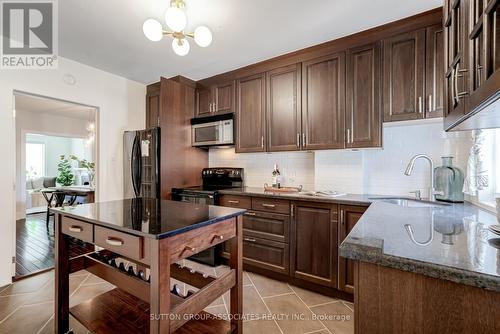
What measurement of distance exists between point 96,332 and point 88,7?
2.42 meters

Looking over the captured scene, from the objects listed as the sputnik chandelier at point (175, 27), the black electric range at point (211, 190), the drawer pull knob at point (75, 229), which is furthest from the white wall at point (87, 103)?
the sputnik chandelier at point (175, 27)

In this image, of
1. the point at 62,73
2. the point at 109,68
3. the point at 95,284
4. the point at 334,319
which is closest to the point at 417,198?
the point at 334,319

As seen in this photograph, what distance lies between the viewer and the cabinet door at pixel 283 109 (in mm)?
2773

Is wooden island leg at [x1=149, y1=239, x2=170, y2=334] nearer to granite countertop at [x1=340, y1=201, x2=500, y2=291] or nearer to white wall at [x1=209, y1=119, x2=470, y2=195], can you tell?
granite countertop at [x1=340, y1=201, x2=500, y2=291]

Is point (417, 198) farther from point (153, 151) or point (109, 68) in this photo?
point (109, 68)

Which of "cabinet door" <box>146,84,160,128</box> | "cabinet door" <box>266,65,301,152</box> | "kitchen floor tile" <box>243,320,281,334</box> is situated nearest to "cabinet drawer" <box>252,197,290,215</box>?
"cabinet door" <box>266,65,301,152</box>

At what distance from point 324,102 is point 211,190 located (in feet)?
5.63

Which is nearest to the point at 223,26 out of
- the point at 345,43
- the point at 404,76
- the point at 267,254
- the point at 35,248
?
the point at 345,43

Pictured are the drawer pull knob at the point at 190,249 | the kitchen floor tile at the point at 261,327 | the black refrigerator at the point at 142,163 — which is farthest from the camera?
the black refrigerator at the point at 142,163

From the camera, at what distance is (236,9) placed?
79.1 inches

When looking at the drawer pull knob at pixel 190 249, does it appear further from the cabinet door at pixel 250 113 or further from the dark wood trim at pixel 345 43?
the dark wood trim at pixel 345 43

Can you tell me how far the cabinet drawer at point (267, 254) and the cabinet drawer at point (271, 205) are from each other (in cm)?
35

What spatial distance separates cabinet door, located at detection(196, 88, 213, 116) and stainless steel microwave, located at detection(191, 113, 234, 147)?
0.11m

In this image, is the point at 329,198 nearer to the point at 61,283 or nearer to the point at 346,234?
the point at 346,234
